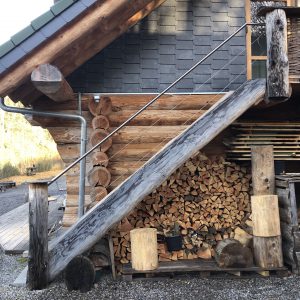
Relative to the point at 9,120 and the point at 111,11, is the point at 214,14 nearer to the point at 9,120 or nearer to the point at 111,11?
the point at 111,11

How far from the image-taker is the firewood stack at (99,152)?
576 cm

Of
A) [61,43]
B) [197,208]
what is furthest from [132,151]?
[61,43]

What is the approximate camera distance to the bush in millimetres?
22922

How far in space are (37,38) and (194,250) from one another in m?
4.20

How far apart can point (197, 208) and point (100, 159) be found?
1.97 metres

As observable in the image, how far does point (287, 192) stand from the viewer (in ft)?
16.0

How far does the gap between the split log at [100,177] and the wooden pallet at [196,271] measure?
5.06 feet

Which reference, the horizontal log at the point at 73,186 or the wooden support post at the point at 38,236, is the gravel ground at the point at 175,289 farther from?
the horizontal log at the point at 73,186

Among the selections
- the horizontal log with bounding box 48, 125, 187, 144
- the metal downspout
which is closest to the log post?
the horizontal log with bounding box 48, 125, 187, 144

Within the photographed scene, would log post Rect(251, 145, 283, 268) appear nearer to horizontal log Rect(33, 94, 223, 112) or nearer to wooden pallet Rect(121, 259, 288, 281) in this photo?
wooden pallet Rect(121, 259, 288, 281)

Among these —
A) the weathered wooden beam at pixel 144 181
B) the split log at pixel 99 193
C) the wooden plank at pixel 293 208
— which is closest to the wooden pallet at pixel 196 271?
the wooden plank at pixel 293 208

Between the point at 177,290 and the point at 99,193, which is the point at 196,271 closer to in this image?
the point at 177,290

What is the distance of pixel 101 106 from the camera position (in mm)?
6012

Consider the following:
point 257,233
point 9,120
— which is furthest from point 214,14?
point 9,120
